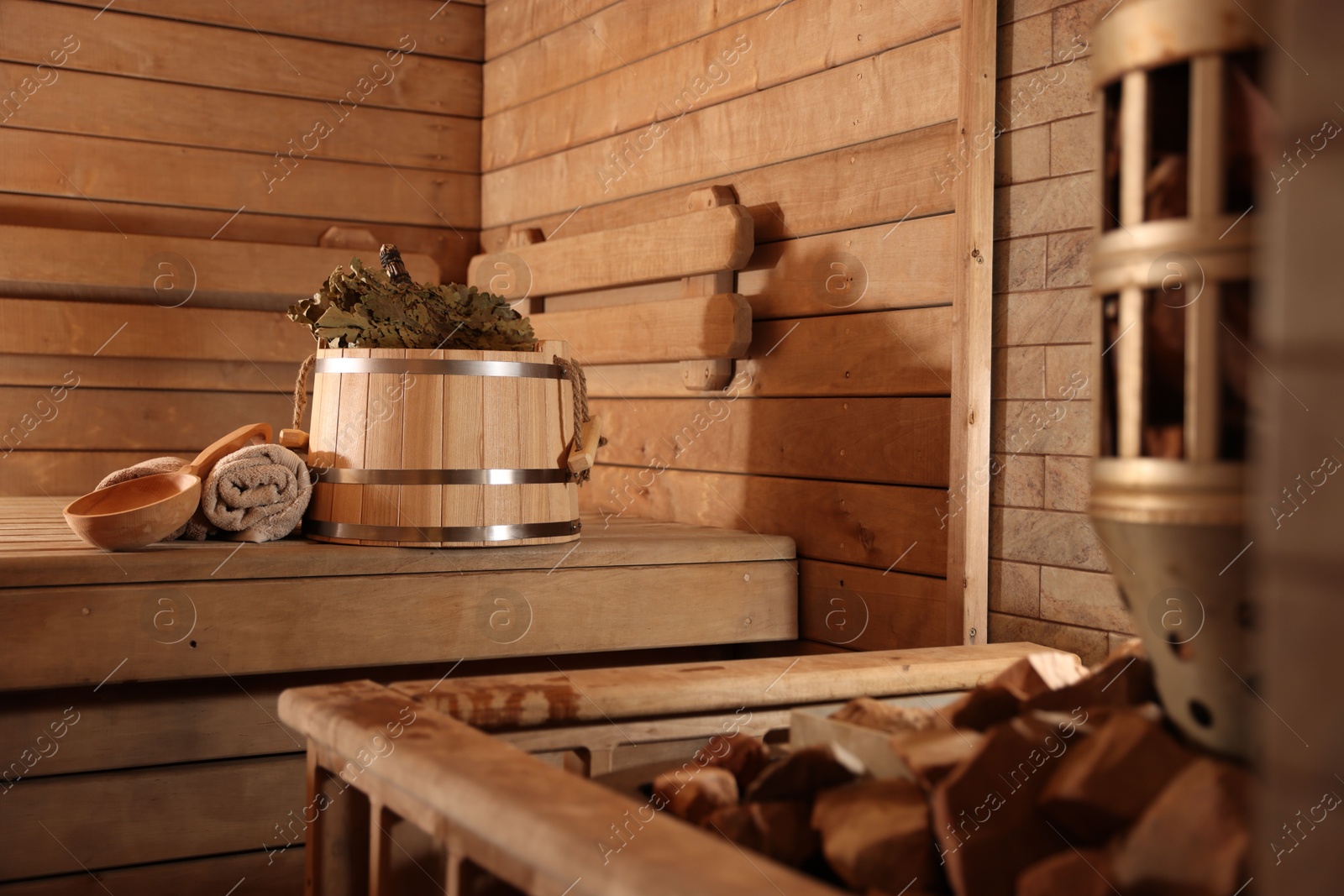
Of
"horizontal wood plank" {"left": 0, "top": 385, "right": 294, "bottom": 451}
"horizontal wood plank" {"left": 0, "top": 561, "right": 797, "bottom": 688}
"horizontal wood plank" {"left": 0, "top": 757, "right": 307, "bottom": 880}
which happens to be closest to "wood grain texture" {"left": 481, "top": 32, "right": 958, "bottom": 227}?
"horizontal wood plank" {"left": 0, "top": 561, "right": 797, "bottom": 688}

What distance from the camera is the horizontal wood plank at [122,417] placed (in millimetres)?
3297

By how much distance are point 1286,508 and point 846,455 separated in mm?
1869

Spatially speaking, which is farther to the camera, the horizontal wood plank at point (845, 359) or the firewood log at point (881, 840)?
the horizontal wood plank at point (845, 359)

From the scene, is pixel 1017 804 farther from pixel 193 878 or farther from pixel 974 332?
pixel 193 878

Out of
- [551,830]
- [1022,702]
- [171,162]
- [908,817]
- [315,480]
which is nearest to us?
[551,830]

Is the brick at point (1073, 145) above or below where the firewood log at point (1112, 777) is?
above

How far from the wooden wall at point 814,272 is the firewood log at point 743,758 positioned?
39.2 inches

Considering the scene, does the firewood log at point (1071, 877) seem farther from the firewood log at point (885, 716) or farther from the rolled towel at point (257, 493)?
the rolled towel at point (257, 493)

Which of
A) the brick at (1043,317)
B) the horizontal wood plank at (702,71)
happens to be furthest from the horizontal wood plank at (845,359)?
the horizontal wood plank at (702,71)

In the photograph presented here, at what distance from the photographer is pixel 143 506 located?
202 cm

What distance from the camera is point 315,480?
7.45ft

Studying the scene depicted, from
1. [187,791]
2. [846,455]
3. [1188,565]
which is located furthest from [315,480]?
[1188,565]

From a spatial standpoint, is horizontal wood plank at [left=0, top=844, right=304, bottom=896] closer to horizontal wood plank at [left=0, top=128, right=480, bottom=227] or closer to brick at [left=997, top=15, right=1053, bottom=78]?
brick at [left=997, top=15, right=1053, bottom=78]

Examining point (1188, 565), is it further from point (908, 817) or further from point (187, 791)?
point (187, 791)
